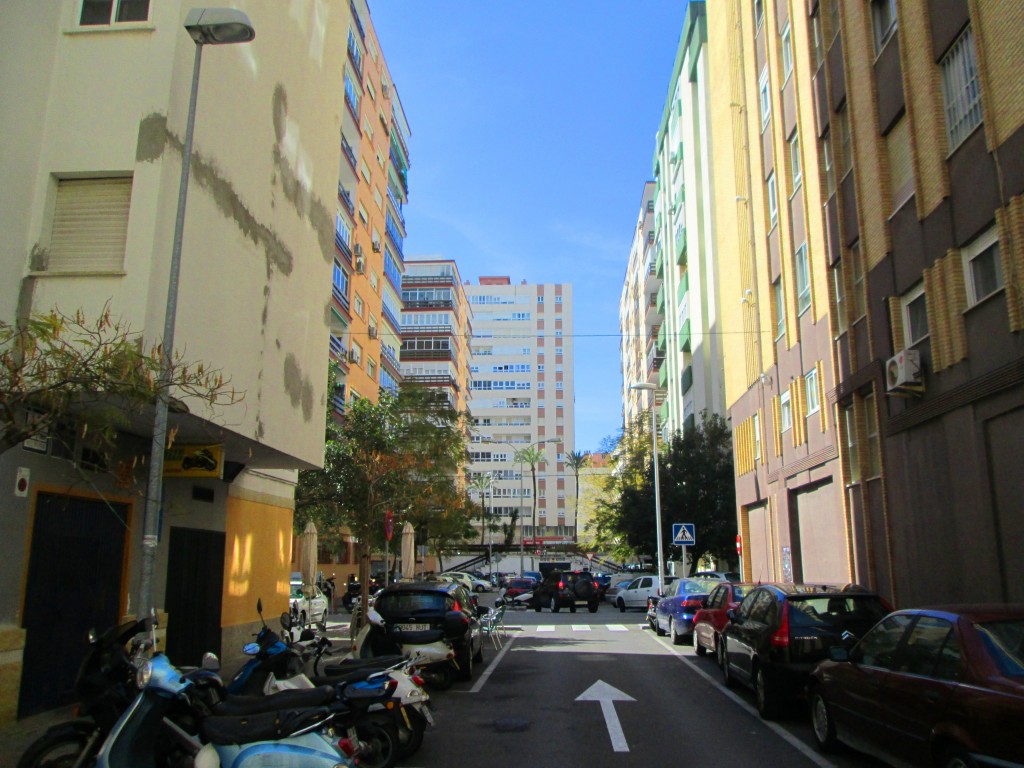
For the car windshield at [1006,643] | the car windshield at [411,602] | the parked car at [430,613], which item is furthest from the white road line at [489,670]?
the car windshield at [1006,643]

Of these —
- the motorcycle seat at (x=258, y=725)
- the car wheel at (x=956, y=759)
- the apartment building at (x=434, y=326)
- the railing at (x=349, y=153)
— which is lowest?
the car wheel at (x=956, y=759)

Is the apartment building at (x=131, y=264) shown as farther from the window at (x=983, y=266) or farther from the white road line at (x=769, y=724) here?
the window at (x=983, y=266)

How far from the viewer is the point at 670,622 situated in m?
21.3

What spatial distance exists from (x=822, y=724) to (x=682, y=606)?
12.0 metres

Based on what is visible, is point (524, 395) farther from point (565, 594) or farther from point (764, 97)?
point (764, 97)

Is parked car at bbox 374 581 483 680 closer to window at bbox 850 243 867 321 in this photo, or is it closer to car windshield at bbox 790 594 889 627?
car windshield at bbox 790 594 889 627

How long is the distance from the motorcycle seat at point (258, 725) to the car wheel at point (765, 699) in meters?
6.05

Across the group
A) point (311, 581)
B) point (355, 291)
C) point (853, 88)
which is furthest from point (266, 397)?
point (355, 291)

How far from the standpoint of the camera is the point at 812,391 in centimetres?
2302

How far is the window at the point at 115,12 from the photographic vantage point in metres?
11.7

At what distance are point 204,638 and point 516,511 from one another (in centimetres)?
8391

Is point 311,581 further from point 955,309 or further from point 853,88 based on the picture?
point 853,88

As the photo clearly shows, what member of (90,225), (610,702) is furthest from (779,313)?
(90,225)

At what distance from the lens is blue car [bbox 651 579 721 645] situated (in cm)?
2014
